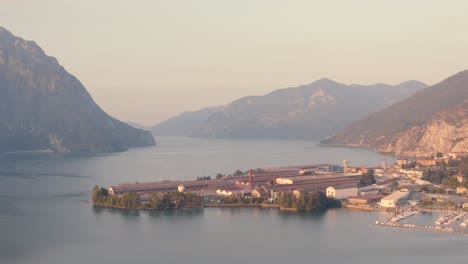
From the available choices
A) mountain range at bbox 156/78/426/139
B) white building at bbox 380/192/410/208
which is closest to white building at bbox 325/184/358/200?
white building at bbox 380/192/410/208

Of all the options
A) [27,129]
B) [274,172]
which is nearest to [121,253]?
[274,172]

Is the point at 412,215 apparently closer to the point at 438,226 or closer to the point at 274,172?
the point at 438,226

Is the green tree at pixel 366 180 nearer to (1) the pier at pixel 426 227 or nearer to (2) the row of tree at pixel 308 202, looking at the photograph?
(2) the row of tree at pixel 308 202

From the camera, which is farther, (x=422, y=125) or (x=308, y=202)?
(x=422, y=125)

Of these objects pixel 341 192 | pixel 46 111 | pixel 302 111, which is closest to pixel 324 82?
pixel 302 111

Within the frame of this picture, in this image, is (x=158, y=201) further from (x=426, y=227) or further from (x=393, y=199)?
(x=426, y=227)
